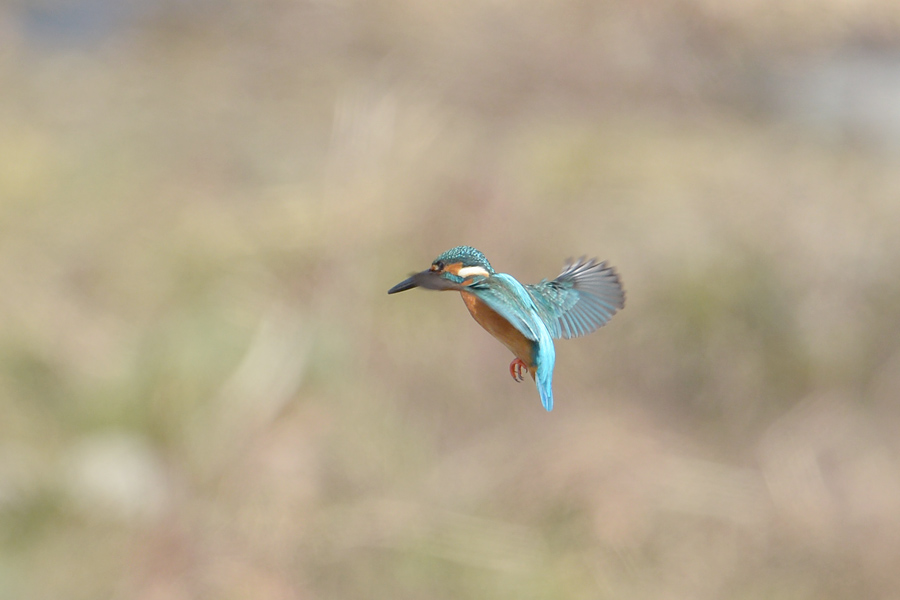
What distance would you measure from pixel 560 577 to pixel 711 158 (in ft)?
9.93

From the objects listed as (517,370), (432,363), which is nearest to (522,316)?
(517,370)

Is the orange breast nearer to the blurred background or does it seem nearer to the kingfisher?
the kingfisher

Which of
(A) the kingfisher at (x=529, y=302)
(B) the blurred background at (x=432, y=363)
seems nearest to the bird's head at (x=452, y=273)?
(A) the kingfisher at (x=529, y=302)

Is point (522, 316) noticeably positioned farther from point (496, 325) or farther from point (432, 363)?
point (432, 363)

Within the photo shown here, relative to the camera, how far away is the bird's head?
37 cm

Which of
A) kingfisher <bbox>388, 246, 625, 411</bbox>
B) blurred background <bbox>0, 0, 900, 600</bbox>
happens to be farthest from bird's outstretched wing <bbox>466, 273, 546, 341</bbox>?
blurred background <bbox>0, 0, 900, 600</bbox>

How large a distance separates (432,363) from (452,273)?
4.57 m

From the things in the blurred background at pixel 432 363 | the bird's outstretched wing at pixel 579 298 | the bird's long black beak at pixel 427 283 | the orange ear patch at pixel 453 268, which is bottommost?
the bird's long black beak at pixel 427 283

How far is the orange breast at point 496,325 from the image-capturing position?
0.40 metres

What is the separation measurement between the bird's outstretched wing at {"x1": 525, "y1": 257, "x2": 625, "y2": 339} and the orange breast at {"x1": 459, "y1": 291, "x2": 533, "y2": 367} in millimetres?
58

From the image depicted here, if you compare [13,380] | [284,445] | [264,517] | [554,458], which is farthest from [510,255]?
[13,380]

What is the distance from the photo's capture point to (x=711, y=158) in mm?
5926

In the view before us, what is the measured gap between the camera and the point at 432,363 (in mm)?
4973

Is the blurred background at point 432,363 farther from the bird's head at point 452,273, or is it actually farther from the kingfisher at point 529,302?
the bird's head at point 452,273
